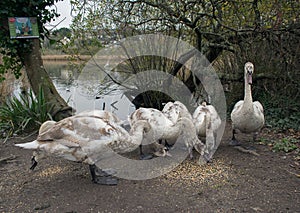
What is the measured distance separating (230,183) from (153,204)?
109 cm

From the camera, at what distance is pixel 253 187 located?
3.50 meters

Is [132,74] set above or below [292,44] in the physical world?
below

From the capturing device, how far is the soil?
3135 millimetres

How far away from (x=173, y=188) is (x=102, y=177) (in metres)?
0.97

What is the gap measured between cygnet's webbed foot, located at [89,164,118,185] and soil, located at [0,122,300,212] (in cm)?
9

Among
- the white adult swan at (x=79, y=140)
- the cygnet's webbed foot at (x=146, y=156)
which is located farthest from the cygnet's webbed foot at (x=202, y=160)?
the white adult swan at (x=79, y=140)

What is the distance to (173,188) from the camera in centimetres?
352

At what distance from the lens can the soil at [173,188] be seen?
10.3ft

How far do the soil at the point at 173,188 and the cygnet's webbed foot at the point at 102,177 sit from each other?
0.31 ft

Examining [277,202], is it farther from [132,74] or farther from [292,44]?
[132,74]

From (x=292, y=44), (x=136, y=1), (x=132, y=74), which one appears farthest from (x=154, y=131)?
(x=292, y=44)

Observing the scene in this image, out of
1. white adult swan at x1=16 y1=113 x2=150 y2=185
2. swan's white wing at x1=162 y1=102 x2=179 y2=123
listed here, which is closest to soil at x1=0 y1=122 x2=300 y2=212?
white adult swan at x1=16 y1=113 x2=150 y2=185

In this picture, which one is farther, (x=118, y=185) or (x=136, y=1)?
(x=136, y=1)

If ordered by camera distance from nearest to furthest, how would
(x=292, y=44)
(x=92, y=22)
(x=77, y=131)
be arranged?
(x=77, y=131), (x=292, y=44), (x=92, y=22)
